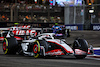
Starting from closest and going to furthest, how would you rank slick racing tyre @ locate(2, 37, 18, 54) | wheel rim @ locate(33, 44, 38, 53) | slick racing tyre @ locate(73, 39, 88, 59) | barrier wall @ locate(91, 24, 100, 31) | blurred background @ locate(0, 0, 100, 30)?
slick racing tyre @ locate(73, 39, 88, 59) < wheel rim @ locate(33, 44, 38, 53) < slick racing tyre @ locate(2, 37, 18, 54) < blurred background @ locate(0, 0, 100, 30) < barrier wall @ locate(91, 24, 100, 31)

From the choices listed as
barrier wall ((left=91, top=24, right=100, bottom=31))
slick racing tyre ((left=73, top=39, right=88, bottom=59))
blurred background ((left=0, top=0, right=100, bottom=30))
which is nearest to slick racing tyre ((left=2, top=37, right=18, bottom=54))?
slick racing tyre ((left=73, top=39, right=88, bottom=59))

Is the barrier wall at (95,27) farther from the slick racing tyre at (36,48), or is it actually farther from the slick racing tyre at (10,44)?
the slick racing tyre at (36,48)

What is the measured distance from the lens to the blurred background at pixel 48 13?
131 ft

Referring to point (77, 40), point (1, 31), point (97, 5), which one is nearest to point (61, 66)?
point (77, 40)

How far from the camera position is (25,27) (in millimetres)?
21141

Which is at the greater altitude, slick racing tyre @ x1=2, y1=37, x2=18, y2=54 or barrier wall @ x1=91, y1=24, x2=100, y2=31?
slick racing tyre @ x1=2, y1=37, x2=18, y2=54

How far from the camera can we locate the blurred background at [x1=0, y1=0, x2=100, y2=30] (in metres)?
40.0

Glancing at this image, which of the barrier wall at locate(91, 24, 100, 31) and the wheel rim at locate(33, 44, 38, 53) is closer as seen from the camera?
the wheel rim at locate(33, 44, 38, 53)

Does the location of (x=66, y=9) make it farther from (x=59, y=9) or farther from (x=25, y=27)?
(x=25, y=27)

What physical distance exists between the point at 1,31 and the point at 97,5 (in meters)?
30.8

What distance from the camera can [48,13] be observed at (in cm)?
4197

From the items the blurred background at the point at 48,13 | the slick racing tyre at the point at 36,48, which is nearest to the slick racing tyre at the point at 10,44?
the slick racing tyre at the point at 36,48

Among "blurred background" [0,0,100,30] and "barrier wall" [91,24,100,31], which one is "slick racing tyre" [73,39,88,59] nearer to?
"blurred background" [0,0,100,30]

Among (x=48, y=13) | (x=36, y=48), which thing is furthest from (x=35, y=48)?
(x=48, y=13)
